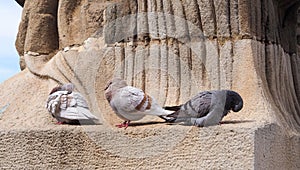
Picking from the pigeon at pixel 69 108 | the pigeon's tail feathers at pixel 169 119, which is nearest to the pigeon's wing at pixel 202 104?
the pigeon's tail feathers at pixel 169 119

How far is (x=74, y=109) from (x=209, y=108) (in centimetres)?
74

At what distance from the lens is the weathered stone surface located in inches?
120

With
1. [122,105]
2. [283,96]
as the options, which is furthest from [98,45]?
[283,96]

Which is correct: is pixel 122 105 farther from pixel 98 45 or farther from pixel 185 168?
pixel 98 45

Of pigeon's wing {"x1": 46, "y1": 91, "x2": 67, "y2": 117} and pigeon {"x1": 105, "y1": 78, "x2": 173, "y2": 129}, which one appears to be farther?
pigeon's wing {"x1": 46, "y1": 91, "x2": 67, "y2": 117}

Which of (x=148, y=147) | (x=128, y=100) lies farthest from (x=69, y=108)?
(x=148, y=147)

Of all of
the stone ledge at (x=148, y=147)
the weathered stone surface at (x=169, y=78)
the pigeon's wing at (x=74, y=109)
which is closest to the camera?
the stone ledge at (x=148, y=147)

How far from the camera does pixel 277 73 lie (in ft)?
12.4

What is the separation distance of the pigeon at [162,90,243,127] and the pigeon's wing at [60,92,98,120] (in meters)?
0.52

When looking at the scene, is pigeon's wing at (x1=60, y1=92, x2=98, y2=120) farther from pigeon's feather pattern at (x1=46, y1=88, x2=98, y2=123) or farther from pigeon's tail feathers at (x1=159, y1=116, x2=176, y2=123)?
pigeon's tail feathers at (x1=159, y1=116, x2=176, y2=123)

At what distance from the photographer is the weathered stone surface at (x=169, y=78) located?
9.97ft

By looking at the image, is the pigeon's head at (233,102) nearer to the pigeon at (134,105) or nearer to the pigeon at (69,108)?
the pigeon at (134,105)

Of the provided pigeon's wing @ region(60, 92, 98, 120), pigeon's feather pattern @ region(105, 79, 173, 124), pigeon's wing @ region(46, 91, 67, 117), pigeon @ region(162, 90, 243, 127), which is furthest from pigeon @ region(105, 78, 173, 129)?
pigeon's wing @ region(46, 91, 67, 117)

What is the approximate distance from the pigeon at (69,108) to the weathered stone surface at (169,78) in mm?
76
